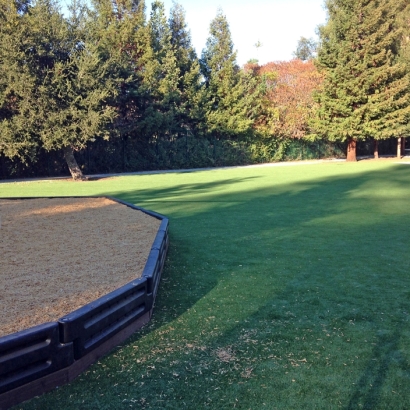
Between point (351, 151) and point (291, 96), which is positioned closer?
point (351, 151)

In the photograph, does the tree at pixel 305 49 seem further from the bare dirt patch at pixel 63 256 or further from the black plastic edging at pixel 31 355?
the black plastic edging at pixel 31 355

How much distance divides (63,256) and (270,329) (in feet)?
9.90

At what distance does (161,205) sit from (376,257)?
266 inches

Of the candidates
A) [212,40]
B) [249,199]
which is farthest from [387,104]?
[249,199]

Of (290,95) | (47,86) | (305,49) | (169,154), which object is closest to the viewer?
(47,86)

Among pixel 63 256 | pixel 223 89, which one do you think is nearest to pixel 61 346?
pixel 63 256

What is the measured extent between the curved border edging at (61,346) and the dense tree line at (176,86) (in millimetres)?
18497

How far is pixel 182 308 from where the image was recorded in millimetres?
4336

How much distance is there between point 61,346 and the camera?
2.95m

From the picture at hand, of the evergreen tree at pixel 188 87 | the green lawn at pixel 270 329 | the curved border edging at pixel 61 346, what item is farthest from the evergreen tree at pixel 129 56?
the curved border edging at pixel 61 346

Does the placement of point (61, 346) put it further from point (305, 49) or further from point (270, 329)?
point (305, 49)

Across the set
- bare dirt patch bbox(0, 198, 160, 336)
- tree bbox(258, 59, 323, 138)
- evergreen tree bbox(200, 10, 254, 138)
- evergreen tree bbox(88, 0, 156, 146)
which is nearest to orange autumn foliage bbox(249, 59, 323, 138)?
tree bbox(258, 59, 323, 138)

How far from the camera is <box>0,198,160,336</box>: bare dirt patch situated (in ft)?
13.0

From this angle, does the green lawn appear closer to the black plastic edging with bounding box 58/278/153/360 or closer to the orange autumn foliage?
the black plastic edging with bounding box 58/278/153/360
